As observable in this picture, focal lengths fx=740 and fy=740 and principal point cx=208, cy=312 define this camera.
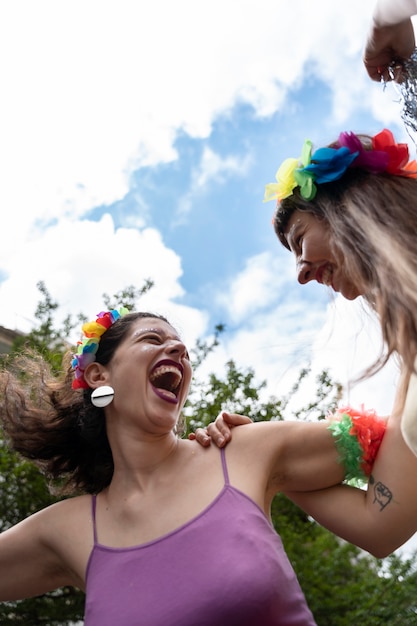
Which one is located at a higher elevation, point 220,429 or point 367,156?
point 367,156

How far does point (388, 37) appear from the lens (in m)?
2.35

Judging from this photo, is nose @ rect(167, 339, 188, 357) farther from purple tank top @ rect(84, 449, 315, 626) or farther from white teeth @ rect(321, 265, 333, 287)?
white teeth @ rect(321, 265, 333, 287)

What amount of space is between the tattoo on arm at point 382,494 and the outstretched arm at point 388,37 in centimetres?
134

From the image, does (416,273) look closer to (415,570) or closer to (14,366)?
(14,366)

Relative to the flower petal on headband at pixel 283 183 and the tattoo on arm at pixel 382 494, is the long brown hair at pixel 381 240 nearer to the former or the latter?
the flower petal on headband at pixel 283 183

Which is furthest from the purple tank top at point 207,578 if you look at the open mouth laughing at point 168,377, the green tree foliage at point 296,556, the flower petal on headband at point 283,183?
the green tree foliage at point 296,556

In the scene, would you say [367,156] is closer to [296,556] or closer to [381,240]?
[381,240]

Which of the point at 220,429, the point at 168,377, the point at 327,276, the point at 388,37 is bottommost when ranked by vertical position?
the point at 220,429

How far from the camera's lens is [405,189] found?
2281mm

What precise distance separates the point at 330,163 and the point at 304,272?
1.20 feet

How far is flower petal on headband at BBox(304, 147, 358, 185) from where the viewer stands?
2400 mm

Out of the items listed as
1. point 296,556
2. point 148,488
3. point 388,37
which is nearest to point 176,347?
point 148,488

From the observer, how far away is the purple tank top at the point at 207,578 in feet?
7.19

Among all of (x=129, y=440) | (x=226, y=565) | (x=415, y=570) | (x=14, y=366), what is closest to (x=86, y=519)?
(x=129, y=440)
